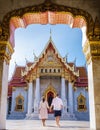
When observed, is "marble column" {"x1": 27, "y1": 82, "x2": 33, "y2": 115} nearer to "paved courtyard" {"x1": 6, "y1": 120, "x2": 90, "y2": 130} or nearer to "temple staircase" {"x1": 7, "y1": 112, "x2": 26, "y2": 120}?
"temple staircase" {"x1": 7, "y1": 112, "x2": 26, "y2": 120}

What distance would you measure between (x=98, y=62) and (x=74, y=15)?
130 cm

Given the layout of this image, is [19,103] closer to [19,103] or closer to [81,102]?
[19,103]

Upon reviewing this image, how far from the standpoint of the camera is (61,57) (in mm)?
20281

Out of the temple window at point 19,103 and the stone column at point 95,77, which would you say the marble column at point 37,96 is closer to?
the temple window at point 19,103

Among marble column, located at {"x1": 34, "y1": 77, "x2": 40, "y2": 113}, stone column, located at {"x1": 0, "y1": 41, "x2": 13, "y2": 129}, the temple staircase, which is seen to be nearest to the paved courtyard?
stone column, located at {"x1": 0, "y1": 41, "x2": 13, "y2": 129}

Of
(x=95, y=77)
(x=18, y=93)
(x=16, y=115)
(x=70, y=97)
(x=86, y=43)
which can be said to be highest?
(x=86, y=43)

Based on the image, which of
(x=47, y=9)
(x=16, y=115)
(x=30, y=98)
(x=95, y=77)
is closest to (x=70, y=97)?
(x=30, y=98)

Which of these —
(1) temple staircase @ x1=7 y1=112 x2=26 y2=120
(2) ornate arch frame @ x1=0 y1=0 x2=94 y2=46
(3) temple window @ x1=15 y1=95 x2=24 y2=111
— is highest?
(2) ornate arch frame @ x1=0 y1=0 x2=94 y2=46

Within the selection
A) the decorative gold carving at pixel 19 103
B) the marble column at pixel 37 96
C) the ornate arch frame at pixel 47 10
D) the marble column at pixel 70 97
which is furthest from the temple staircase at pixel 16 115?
the ornate arch frame at pixel 47 10

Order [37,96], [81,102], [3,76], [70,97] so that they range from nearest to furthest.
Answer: [3,76] → [37,96] → [70,97] → [81,102]

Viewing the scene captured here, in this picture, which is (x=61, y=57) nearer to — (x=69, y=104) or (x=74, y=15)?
(x=69, y=104)

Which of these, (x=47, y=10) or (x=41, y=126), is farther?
(x=41, y=126)

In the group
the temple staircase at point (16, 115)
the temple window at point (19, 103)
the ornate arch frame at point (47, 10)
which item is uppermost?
the ornate arch frame at point (47, 10)

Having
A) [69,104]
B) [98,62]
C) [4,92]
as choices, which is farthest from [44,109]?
[69,104]
